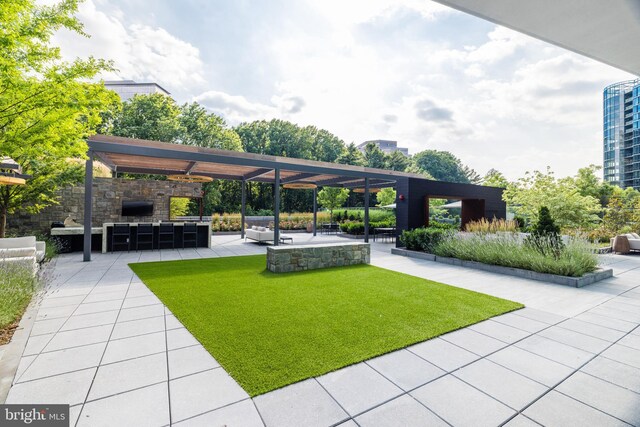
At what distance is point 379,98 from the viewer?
8.84m

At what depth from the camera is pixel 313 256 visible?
745 cm

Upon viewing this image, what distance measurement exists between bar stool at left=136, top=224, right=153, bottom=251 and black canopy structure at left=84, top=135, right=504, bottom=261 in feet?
6.77

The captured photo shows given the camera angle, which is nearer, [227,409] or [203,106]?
[227,409]

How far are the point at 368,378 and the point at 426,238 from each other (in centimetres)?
777

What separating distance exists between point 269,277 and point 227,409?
4.33m

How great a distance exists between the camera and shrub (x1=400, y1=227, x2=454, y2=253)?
9.41m

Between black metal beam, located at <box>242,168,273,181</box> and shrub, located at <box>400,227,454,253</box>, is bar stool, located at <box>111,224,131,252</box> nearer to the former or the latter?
black metal beam, located at <box>242,168,273,181</box>

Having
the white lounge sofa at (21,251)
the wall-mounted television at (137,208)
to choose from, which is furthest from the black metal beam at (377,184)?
the white lounge sofa at (21,251)

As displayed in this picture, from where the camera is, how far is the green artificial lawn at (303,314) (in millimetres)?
2893

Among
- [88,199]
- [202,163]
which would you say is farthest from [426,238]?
[88,199]

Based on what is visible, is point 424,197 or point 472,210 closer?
point 424,197

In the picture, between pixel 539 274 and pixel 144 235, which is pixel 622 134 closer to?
pixel 539 274

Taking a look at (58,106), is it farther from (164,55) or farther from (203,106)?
(203,106)

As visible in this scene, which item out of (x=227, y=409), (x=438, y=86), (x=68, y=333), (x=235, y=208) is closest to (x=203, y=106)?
(x=235, y=208)
